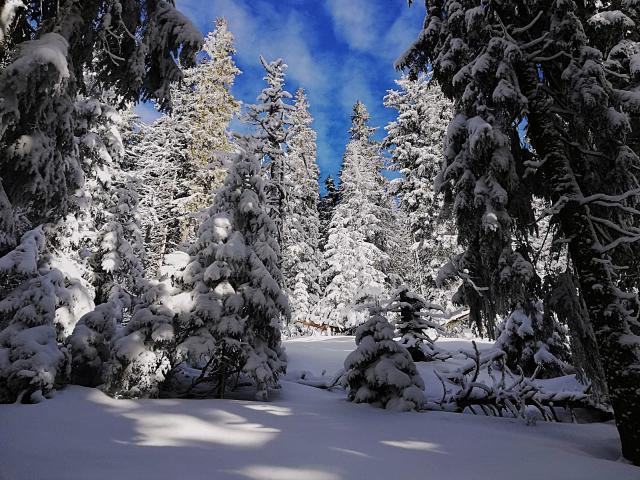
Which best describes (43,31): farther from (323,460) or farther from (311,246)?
(311,246)

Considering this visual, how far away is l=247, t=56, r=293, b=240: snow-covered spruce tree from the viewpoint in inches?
749

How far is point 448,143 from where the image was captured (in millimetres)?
7465

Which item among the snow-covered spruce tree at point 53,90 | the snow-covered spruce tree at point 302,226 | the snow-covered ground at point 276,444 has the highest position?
the snow-covered spruce tree at point 302,226

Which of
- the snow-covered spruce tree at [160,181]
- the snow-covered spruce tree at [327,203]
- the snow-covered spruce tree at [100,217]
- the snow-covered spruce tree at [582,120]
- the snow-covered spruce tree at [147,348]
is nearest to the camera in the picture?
the snow-covered spruce tree at [582,120]

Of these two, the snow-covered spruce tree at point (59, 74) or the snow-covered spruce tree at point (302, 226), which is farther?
the snow-covered spruce tree at point (302, 226)

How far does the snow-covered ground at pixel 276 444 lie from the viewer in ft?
12.5

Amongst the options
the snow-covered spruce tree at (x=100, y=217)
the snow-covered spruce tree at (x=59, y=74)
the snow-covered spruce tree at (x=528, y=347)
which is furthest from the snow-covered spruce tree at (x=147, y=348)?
the snow-covered spruce tree at (x=528, y=347)

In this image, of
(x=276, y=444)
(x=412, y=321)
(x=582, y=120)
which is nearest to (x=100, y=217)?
(x=412, y=321)

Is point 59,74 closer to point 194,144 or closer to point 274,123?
point 274,123

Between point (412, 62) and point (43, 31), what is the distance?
7.12 meters

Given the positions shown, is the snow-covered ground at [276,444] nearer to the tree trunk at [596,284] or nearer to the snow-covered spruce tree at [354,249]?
the tree trunk at [596,284]

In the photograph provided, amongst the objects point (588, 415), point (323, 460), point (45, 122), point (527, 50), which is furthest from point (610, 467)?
point (45, 122)

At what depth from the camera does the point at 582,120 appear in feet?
21.1

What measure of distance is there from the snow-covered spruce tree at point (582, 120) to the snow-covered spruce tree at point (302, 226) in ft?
69.4
